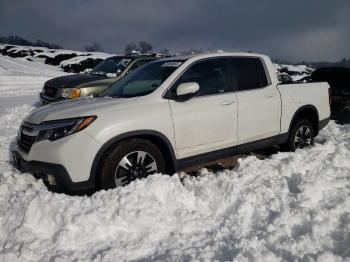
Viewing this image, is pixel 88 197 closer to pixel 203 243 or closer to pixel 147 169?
pixel 147 169

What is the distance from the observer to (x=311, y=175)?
13.8 ft

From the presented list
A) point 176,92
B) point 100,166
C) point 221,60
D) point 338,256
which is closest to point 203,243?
point 338,256

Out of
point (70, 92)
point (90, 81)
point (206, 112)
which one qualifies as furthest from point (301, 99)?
point (70, 92)

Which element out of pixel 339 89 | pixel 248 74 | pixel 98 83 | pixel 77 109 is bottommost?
pixel 339 89

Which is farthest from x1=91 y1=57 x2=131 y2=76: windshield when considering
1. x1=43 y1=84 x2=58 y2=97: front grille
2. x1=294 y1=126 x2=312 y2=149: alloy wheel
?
x1=294 y1=126 x2=312 y2=149: alloy wheel

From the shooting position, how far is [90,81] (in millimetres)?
8961

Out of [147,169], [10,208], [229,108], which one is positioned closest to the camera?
[10,208]

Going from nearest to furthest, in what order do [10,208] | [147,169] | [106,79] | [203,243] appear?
[203,243]
[10,208]
[147,169]
[106,79]

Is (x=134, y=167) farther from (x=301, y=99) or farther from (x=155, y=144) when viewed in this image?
(x=301, y=99)

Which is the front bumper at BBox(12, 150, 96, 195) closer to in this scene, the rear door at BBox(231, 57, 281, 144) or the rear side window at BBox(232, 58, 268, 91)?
the rear door at BBox(231, 57, 281, 144)

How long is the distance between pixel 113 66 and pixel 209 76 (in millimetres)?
5718

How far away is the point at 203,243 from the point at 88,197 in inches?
51.9

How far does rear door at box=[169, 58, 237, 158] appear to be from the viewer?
4531 mm

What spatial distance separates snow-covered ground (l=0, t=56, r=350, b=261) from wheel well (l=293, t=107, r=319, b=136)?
66.7 inches
